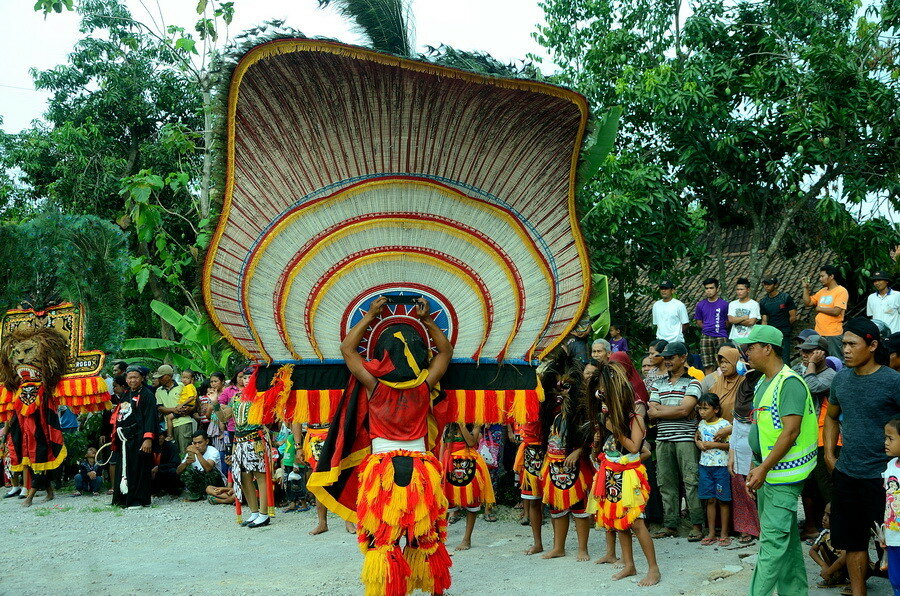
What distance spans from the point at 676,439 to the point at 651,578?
1.66m

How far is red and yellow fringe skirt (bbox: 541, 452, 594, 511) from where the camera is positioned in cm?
640

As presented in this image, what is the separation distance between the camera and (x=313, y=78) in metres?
4.44

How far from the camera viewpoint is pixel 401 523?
5.00m

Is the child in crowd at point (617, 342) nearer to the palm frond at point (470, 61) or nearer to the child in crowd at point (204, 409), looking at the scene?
the child in crowd at point (204, 409)

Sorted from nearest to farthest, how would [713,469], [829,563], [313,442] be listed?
[829,563], [713,469], [313,442]

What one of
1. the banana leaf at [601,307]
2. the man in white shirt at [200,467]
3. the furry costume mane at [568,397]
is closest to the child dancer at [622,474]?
the furry costume mane at [568,397]

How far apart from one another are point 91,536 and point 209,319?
460cm

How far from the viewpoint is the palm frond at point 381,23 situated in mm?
4430

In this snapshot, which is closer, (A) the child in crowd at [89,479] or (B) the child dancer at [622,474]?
(B) the child dancer at [622,474]

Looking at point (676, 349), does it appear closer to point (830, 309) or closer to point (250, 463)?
point (830, 309)

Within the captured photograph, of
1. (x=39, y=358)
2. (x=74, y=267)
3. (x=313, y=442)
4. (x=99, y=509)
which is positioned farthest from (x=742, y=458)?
(x=74, y=267)

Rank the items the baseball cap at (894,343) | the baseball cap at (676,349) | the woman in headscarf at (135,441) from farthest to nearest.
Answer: the woman in headscarf at (135,441) < the baseball cap at (676,349) < the baseball cap at (894,343)

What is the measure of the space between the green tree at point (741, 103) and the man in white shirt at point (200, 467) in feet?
19.0

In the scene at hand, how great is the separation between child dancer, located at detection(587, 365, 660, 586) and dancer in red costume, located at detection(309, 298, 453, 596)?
4.20ft
